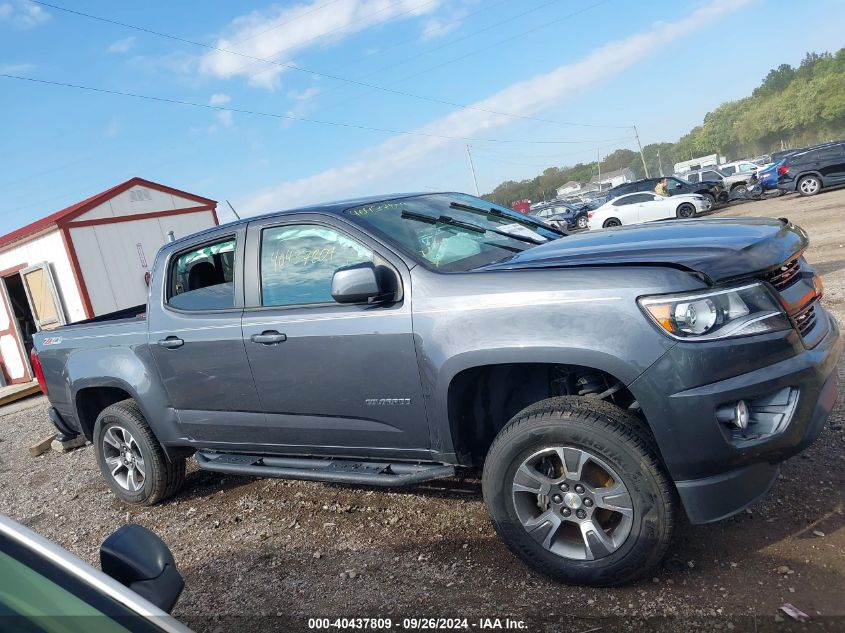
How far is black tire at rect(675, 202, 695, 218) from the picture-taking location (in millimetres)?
21453

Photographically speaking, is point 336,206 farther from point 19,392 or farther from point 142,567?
point 19,392

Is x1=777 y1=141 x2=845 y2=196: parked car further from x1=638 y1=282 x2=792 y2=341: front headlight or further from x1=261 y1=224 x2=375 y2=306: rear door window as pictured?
x1=261 y1=224 x2=375 y2=306: rear door window

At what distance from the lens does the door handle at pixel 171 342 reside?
4.14 metres

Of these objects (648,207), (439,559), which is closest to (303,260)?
(439,559)

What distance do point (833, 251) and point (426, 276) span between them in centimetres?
918

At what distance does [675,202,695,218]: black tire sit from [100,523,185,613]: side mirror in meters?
22.1

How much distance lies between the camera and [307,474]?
3713mm

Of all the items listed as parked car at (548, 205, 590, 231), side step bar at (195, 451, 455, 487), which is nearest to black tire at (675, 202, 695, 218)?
parked car at (548, 205, 590, 231)

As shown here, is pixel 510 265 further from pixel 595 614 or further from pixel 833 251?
pixel 833 251

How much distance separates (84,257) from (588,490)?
12.7m

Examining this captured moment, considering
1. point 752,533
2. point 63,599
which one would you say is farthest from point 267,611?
point 752,533

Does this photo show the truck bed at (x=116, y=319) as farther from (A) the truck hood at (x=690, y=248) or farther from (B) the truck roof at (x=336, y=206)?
(A) the truck hood at (x=690, y=248)

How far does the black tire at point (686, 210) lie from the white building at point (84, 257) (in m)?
15.1

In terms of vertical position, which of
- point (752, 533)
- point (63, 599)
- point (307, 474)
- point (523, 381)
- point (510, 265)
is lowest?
point (752, 533)
